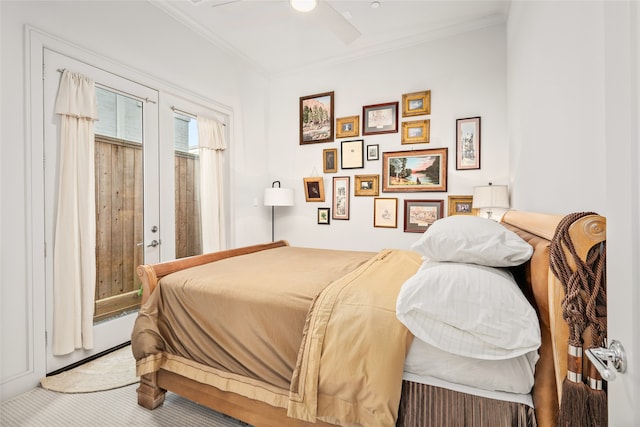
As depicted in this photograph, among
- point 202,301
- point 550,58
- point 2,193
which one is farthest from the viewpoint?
point 2,193

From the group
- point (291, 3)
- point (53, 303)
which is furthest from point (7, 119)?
point (291, 3)

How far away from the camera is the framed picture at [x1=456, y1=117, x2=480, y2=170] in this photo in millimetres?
3387

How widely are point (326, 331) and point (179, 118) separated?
9.62ft

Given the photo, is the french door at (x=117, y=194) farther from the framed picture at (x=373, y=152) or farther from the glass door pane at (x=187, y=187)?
the framed picture at (x=373, y=152)

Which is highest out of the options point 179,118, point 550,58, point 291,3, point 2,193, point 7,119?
point 291,3

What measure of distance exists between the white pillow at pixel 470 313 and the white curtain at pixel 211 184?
290cm

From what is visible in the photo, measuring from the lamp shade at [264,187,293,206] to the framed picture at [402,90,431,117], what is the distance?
1.81 m

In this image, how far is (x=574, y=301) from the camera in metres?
0.75

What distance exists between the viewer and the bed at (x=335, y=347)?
3.45 ft

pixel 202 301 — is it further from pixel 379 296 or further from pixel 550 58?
pixel 550 58

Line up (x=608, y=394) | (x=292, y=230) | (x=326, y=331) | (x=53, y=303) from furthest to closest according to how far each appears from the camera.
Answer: (x=292, y=230)
(x=53, y=303)
(x=326, y=331)
(x=608, y=394)

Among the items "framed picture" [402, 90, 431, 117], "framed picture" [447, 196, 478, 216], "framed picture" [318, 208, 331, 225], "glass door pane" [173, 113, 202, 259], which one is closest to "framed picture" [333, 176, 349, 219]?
"framed picture" [318, 208, 331, 225]

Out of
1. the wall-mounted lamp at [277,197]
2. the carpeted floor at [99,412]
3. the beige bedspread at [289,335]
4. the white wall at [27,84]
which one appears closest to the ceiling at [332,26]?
the white wall at [27,84]

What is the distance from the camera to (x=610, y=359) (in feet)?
1.98
